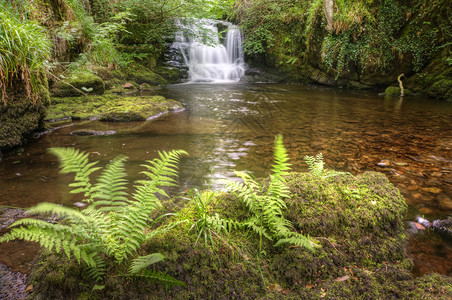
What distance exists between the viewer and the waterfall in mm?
17906

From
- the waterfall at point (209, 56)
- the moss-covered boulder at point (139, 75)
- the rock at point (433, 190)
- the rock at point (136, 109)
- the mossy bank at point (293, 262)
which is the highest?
the waterfall at point (209, 56)

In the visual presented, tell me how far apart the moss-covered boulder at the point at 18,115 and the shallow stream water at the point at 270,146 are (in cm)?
26

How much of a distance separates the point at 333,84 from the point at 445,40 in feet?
16.5

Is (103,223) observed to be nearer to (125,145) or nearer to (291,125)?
(125,145)

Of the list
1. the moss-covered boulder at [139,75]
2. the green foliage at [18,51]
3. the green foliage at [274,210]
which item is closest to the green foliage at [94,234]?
the green foliage at [274,210]

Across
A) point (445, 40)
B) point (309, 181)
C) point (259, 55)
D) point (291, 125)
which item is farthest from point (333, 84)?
point (309, 181)

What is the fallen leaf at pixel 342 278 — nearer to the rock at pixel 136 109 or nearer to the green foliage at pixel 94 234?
the green foliage at pixel 94 234

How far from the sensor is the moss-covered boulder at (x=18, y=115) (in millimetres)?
4684

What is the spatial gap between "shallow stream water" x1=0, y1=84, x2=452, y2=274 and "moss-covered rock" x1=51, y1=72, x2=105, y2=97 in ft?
8.34

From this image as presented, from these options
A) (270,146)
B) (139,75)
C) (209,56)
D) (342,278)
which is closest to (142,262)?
(342,278)

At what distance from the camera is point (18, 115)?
495 centimetres

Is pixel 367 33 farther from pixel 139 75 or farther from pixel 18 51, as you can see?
pixel 18 51

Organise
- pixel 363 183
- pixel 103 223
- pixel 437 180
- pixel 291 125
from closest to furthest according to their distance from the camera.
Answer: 1. pixel 103 223
2. pixel 363 183
3. pixel 437 180
4. pixel 291 125

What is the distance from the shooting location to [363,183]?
8.43 feet
